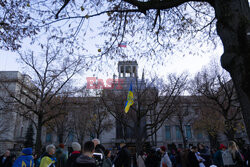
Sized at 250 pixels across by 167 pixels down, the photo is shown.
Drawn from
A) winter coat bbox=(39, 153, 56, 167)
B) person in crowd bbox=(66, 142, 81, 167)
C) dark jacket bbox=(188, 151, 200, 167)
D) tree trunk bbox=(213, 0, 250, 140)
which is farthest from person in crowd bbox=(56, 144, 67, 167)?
tree trunk bbox=(213, 0, 250, 140)

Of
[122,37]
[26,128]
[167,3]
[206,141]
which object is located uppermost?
[122,37]

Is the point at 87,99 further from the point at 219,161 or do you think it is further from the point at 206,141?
the point at 206,141

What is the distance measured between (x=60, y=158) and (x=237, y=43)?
22.2 ft

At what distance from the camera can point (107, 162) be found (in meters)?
5.33

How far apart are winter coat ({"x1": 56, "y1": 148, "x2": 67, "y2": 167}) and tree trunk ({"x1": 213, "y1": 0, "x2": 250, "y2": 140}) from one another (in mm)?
6233

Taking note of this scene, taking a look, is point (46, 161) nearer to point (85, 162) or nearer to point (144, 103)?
point (85, 162)

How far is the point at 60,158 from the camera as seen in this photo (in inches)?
276

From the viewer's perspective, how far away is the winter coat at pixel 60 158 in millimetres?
6941

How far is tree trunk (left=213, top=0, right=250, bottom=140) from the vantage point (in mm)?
2766

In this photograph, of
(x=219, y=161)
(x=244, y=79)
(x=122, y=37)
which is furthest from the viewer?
(x=219, y=161)

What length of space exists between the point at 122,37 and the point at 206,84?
1535cm

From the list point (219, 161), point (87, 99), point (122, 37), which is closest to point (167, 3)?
point (122, 37)

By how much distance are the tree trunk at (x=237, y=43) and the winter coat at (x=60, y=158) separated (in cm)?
623

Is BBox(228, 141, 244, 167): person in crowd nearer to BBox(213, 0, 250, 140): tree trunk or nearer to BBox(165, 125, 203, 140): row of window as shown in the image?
BBox(213, 0, 250, 140): tree trunk
